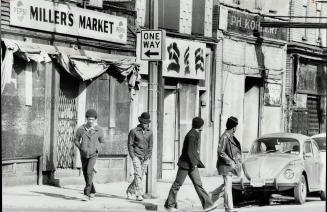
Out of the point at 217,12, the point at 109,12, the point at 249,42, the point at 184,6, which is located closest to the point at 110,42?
the point at 109,12

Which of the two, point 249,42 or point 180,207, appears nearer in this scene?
point 180,207

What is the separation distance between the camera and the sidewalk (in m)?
13.3

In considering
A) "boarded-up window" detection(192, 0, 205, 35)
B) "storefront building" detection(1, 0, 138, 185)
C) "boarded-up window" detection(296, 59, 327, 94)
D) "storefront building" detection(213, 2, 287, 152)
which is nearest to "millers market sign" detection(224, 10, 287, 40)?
"storefront building" detection(213, 2, 287, 152)

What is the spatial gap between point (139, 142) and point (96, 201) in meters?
1.49

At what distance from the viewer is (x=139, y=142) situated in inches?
583

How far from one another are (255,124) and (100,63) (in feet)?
36.3

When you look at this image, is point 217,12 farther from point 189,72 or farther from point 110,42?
point 110,42

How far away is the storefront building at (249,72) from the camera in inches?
992

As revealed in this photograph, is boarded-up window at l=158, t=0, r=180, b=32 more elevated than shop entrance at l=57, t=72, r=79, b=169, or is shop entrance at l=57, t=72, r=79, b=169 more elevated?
boarded-up window at l=158, t=0, r=180, b=32

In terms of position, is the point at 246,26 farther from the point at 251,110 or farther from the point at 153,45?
the point at 153,45

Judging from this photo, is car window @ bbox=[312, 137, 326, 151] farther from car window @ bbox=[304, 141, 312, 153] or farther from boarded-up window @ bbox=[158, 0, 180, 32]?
boarded-up window @ bbox=[158, 0, 180, 32]

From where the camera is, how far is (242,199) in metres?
18.2

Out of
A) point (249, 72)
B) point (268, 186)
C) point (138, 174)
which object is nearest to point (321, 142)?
point (268, 186)

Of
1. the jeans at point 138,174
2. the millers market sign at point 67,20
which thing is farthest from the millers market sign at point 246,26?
the jeans at point 138,174
